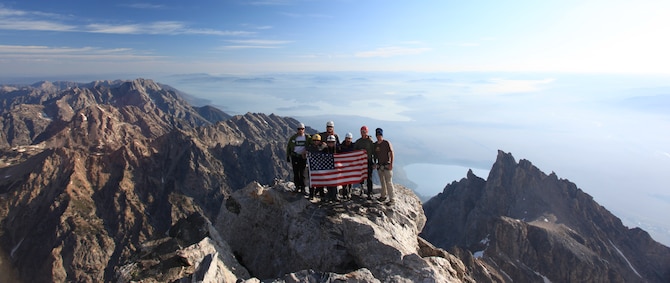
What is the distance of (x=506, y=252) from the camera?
99438 mm

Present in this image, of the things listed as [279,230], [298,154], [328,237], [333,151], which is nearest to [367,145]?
[333,151]

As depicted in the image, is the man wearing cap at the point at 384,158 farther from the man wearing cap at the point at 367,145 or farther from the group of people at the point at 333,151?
the man wearing cap at the point at 367,145

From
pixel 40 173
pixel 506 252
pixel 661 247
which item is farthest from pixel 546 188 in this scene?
pixel 40 173

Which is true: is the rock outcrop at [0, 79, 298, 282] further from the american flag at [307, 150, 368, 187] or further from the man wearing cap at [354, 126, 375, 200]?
the man wearing cap at [354, 126, 375, 200]

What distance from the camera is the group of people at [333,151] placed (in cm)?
1811

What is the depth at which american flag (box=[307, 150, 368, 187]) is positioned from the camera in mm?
17953

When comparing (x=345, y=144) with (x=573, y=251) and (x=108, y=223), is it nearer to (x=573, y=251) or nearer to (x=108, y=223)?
(x=573, y=251)

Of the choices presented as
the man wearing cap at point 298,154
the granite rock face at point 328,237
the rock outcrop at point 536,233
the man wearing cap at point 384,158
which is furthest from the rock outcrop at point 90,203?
the man wearing cap at point 384,158

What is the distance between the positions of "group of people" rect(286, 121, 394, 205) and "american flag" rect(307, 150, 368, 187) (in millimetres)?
292

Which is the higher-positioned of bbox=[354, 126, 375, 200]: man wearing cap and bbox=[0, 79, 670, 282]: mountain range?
bbox=[354, 126, 375, 200]: man wearing cap

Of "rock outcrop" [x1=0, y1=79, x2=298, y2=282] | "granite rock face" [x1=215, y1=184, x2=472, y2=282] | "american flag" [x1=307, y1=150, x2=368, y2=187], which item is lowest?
"rock outcrop" [x1=0, y1=79, x2=298, y2=282]

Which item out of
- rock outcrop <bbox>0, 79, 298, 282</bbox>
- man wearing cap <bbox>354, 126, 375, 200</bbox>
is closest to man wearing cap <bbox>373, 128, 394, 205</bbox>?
man wearing cap <bbox>354, 126, 375, 200</bbox>

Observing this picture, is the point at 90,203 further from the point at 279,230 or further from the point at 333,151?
the point at 333,151

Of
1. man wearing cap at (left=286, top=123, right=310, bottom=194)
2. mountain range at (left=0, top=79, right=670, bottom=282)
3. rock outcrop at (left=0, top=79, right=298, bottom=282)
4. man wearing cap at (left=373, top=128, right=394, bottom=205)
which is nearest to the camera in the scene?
mountain range at (left=0, top=79, right=670, bottom=282)
